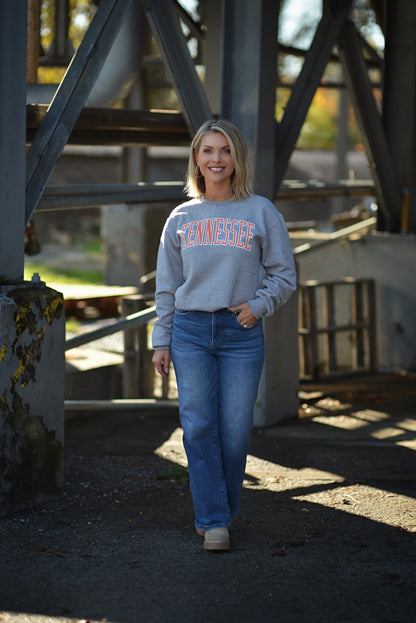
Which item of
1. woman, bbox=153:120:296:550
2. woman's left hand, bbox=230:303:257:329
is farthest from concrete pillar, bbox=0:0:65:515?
woman's left hand, bbox=230:303:257:329

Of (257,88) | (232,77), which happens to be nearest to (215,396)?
(257,88)

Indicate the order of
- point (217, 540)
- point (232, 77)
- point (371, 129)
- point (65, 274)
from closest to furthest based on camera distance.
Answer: point (217, 540)
point (232, 77)
point (371, 129)
point (65, 274)

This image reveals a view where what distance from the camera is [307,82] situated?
661 centimetres

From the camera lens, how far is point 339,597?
3438 millimetres

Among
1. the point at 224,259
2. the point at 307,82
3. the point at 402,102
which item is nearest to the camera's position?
the point at 224,259

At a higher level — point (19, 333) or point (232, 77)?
point (232, 77)

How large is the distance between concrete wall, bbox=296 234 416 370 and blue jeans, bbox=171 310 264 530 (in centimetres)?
510

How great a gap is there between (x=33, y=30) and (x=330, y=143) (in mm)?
36821

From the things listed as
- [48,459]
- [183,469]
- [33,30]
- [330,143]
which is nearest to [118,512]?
[48,459]

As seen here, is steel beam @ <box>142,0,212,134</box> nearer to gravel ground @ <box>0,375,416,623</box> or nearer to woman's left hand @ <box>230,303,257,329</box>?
gravel ground @ <box>0,375,416,623</box>

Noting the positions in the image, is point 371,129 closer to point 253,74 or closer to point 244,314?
point 253,74

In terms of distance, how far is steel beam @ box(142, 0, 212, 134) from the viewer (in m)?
5.56

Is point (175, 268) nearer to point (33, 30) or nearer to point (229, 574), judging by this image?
point (229, 574)

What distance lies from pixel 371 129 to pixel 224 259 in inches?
190
